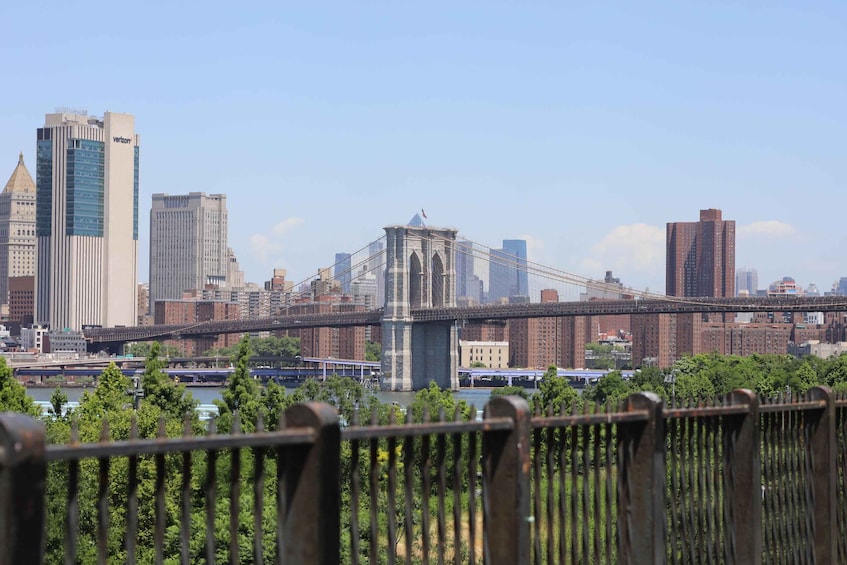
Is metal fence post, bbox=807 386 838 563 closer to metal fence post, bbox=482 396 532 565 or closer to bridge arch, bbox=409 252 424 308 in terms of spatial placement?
metal fence post, bbox=482 396 532 565

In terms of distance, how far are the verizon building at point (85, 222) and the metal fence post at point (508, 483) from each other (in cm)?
17909

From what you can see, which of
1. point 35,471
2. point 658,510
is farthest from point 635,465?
point 35,471

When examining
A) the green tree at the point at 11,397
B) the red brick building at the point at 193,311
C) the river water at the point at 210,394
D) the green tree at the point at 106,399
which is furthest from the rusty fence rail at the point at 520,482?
the red brick building at the point at 193,311

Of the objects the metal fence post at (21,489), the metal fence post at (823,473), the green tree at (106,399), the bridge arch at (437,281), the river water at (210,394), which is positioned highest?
the bridge arch at (437,281)

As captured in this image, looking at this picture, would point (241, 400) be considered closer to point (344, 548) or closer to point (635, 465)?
point (344, 548)

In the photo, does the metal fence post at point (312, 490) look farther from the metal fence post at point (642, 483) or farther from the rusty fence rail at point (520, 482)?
the metal fence post at point (642, 483)

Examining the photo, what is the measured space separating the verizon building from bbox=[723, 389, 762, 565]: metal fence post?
584ft

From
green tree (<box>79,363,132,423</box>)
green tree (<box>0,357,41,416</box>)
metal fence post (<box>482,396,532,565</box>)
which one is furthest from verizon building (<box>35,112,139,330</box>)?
metal fence post (<box>482,396,532,565</box>)

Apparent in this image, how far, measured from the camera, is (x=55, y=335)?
486ft

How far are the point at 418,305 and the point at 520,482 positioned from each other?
100715mm

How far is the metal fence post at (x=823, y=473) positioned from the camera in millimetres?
7035

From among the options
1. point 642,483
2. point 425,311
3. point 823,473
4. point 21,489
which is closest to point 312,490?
point 21,489

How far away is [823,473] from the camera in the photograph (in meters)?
7.06

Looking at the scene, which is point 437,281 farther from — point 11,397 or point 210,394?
point 11,397
